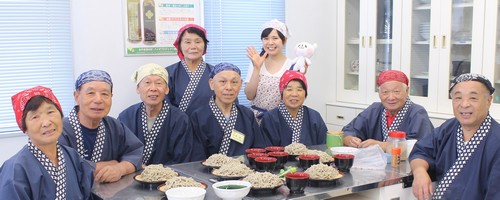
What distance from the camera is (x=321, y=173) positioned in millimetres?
2090

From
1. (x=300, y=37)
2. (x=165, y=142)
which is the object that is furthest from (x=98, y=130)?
(x=300, y=37)

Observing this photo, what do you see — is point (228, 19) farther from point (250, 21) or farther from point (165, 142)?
point (165, 142)

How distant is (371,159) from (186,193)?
0.93 metres

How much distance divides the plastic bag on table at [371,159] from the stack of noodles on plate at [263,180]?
541 mm

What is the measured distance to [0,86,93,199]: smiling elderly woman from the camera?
1800 mm

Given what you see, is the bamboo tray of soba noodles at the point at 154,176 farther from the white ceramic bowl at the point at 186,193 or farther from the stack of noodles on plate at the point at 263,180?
the stack of noodles on plate at the point at 263,180

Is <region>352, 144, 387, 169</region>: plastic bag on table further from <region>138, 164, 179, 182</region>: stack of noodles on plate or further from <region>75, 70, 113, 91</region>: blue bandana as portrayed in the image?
<region>75, 70, 113, 91</region>: blue bandana

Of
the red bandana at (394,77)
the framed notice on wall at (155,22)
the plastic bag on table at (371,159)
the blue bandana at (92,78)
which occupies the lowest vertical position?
the plastic bag on table at (371,159)

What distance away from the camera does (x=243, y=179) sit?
2.07 metres

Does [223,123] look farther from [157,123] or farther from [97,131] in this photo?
[97,131]

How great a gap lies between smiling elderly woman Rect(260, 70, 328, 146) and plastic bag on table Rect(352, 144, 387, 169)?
0.56 m

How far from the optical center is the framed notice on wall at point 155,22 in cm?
340

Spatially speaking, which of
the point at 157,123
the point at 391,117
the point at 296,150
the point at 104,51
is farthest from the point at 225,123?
the point at 104,51

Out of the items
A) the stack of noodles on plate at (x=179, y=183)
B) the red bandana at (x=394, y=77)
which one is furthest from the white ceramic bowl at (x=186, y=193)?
the red bandana at (x=394, y=77)
